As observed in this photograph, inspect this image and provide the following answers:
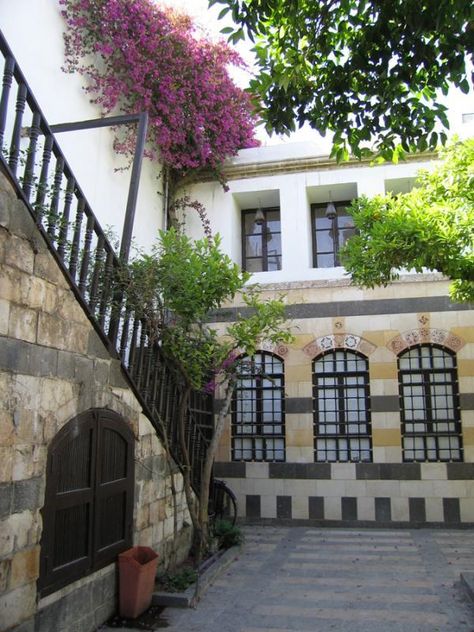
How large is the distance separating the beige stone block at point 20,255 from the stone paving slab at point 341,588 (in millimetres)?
3369

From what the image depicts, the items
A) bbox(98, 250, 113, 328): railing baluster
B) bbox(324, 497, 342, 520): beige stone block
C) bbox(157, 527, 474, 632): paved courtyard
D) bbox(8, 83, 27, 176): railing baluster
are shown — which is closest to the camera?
bbox(8, 83, 27, 176): railing baluster

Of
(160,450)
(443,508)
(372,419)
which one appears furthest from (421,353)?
(160,450)

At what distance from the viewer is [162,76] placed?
9586 mm

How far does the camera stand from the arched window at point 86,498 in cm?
443

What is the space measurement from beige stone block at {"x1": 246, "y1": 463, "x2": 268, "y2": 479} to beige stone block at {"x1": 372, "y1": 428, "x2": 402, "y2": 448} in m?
1.98

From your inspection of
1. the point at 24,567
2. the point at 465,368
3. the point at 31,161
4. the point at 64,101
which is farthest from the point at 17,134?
the point at 465,368

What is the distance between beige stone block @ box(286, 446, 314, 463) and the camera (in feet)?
33.1

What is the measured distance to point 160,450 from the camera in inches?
260

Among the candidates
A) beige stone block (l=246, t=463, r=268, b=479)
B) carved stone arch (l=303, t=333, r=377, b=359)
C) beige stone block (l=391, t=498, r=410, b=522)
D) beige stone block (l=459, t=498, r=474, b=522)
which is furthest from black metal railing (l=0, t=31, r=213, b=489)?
beige stone block (l=459, t=498, r=474, b=522)

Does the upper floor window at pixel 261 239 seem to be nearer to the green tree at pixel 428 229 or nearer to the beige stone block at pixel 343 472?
the beige stone block at pixel 343 472

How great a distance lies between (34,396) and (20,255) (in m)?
1.06

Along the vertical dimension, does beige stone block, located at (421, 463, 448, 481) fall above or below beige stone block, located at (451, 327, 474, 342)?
below

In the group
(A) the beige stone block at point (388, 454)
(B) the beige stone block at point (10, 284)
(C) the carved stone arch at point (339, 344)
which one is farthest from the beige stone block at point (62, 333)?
(A) the beige stone block at point (388, 454)

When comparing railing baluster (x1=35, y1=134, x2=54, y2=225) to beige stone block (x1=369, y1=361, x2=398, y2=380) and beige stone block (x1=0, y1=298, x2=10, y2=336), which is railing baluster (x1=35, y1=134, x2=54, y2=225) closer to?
beige stone block (x1=0, y1=298, x2=10, y2=336)
